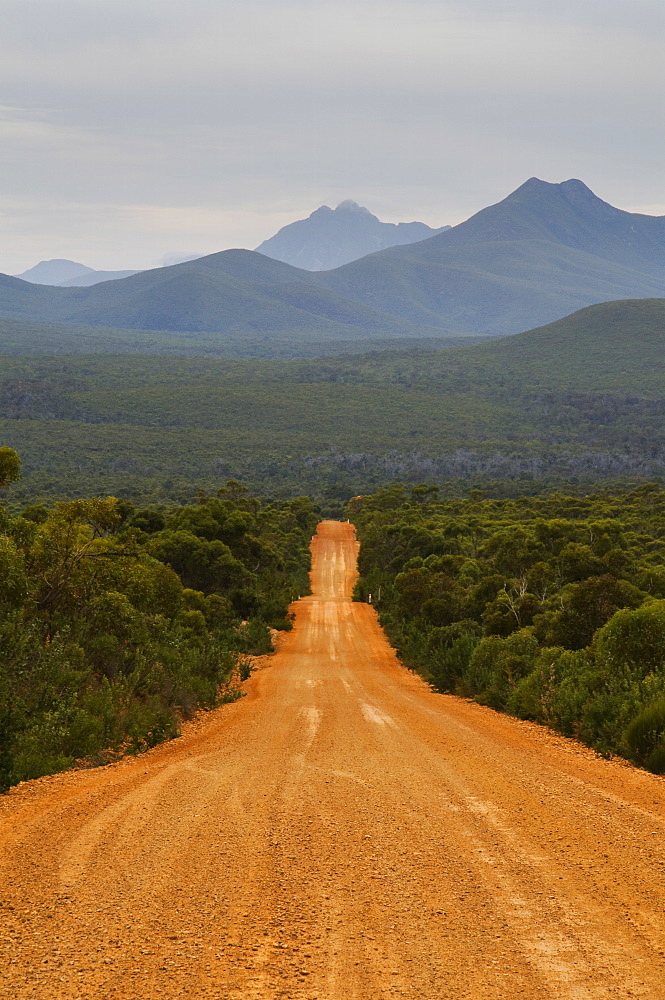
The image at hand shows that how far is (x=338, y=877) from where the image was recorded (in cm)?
642

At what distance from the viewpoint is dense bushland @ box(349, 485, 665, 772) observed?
12.7 metres

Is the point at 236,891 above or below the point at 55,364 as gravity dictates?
below

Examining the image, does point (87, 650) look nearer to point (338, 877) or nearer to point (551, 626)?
point (338, 877)

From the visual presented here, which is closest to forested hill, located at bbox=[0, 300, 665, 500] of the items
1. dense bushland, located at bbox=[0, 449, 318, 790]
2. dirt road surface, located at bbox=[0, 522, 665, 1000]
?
dense bushland, located at bbox=[0, 449, 318, 790]

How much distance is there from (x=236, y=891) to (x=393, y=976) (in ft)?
5.53

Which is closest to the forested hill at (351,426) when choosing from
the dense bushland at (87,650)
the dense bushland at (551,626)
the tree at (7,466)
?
the dense bushland at (551,626)

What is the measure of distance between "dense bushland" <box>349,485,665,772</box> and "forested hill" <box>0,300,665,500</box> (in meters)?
64.8

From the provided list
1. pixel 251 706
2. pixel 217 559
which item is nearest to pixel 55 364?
pixel 217 559

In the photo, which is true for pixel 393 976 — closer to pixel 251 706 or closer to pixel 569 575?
pixel 251 706

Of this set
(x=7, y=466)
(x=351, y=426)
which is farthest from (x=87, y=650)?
(x=351, y=426)

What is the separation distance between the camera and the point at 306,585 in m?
53.5

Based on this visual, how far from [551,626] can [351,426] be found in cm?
13621

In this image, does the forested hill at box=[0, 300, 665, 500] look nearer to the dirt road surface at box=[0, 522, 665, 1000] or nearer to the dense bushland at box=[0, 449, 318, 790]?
the dense bushland at box=[0, 449, 318, 790]

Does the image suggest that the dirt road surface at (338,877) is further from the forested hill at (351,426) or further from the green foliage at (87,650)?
the forested hill at (351,426)
